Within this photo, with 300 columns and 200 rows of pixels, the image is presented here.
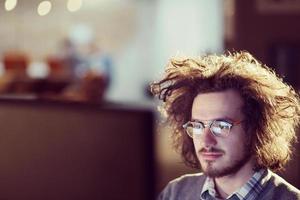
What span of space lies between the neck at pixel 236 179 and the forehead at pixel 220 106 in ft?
0.35

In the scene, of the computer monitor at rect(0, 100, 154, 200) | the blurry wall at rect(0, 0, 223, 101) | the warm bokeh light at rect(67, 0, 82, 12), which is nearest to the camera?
the computer monitor at rect(0, 100, 154, 200)

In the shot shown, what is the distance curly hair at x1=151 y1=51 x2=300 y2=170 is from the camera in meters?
1.23

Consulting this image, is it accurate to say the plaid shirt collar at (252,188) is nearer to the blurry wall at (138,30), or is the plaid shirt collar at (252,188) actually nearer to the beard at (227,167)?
the beard at (227,167)

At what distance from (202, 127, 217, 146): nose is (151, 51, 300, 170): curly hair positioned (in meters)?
0.07

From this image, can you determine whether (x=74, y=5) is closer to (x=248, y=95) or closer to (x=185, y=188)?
(x=185, y=188)

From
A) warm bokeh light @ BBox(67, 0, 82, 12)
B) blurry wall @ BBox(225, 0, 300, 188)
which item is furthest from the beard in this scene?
warm bokeh light @ BBox(67, 0, 82, 12)

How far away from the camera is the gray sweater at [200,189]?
49.3 inches

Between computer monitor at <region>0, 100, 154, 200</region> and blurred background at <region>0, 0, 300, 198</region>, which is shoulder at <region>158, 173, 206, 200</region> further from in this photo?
blurred background at <region>0, 0, 300, 198</region>

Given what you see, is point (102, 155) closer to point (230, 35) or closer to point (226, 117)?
point (226, 117)

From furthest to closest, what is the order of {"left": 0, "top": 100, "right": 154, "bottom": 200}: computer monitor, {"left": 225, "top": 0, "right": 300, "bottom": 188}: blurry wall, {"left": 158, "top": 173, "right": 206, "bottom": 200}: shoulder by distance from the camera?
{"left": 225, "top": 0, "right": 300, "bottom": 188}: blurry wall < {"left": 0, "top": 100, "right": 154, "bottom": 200}: computer monitor < {"left": 158, "top": 173, "right": 206, "bottom": 200}: shoulder

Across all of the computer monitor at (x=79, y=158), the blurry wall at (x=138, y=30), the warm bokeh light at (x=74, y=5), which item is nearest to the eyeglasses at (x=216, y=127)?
the computer monitor at (x=79, y=158)

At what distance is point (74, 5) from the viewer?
27.4 feet

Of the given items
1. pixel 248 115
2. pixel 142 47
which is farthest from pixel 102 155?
pixel 142 47

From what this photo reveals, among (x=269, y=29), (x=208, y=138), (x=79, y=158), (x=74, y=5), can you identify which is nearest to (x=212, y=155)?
(x=208, y=138)
